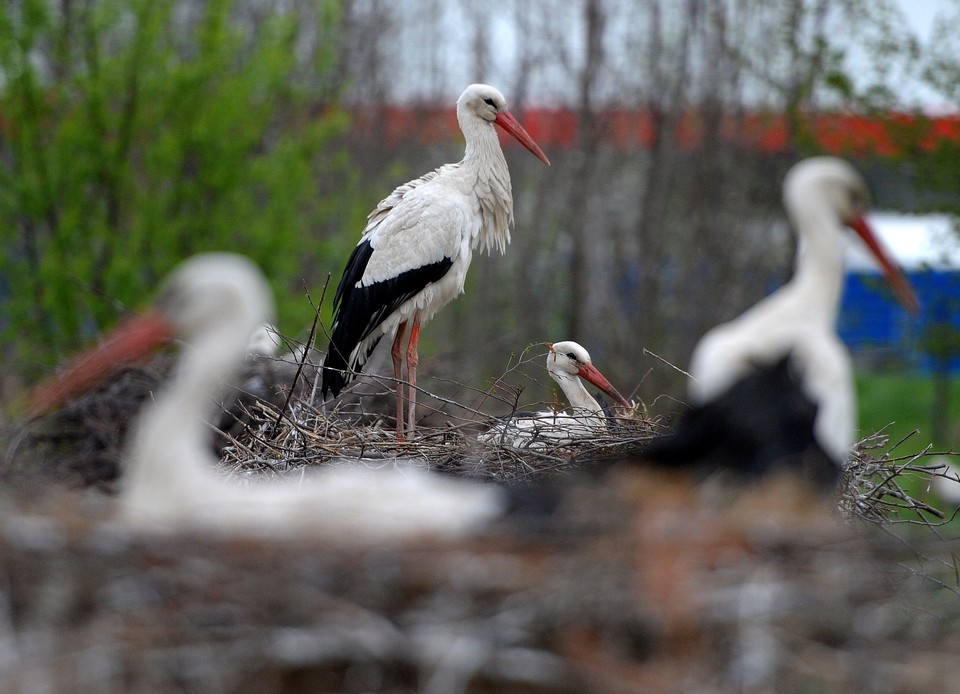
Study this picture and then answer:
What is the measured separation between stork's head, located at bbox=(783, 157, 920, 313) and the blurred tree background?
4.65 metres

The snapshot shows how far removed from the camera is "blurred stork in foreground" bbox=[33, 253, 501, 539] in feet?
7.30

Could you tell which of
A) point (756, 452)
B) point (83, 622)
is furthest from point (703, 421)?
point (83, 622)

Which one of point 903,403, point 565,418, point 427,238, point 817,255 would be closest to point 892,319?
point 903,403

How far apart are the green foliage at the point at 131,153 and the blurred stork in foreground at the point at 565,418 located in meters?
6.03

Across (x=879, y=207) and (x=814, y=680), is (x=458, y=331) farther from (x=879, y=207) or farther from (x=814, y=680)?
(x=814, y=680)

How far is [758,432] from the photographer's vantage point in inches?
100

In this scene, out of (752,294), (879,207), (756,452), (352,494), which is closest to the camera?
(352,494)

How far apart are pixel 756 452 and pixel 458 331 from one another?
43.4 feet

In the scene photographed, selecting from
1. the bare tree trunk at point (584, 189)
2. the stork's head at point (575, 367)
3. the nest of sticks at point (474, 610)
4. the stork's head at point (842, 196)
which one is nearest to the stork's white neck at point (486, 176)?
the stork's head at point (575, 367)

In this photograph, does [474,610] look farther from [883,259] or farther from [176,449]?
[883,259]

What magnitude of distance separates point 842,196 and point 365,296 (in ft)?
10.0

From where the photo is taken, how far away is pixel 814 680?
2021 mm

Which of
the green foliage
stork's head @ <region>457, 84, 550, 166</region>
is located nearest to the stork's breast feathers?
stork's head @ <region>457, 84, 550, 166</region>

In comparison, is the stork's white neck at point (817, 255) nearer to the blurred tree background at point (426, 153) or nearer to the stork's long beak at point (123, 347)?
the stork's long beak at point (123, 347)
